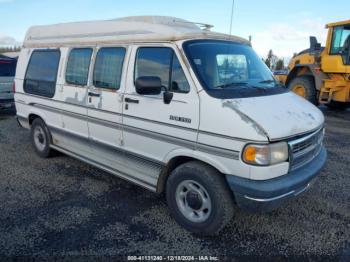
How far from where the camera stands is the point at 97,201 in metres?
4.37

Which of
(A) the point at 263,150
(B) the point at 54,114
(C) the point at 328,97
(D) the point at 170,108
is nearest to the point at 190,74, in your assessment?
(D) the point at 170,108

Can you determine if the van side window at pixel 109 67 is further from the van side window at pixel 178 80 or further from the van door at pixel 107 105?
the van side window at pixel 178 80

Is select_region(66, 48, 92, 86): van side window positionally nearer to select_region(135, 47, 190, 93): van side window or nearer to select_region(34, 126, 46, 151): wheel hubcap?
select_region(135, 47, 190, 93): van side window

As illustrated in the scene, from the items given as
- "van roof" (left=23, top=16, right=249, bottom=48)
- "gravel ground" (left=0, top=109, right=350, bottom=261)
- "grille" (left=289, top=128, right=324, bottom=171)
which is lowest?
"gravel ground" (left=0, top=109, right=350, bottom=261)

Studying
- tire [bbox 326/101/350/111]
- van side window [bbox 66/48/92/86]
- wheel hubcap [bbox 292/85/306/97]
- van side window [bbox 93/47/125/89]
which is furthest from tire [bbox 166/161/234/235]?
tire [bbox 326/101/350/111]

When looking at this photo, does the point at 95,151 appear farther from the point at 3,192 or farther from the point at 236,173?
the point at 236,173

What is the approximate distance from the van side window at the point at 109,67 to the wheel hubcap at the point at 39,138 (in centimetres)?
210

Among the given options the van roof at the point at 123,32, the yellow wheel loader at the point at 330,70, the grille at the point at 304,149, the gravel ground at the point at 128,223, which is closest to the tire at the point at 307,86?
the yellow wheel loader at the point at 330,70

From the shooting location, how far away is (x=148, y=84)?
3.46 m

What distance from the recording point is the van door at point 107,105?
4.22 meters

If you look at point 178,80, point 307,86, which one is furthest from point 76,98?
point 307,86

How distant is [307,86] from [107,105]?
9.39 metres

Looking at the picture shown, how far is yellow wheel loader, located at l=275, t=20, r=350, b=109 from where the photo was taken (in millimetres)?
10430

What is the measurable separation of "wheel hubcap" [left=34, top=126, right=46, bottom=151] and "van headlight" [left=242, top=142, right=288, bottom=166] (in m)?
4.25
